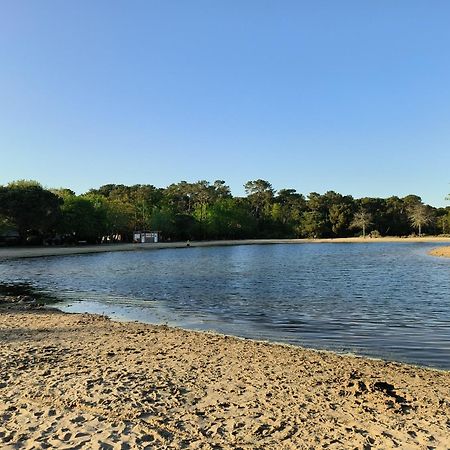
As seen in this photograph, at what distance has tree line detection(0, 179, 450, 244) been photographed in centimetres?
7719

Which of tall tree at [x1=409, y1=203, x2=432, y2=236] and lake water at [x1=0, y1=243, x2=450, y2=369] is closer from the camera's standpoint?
lake water at [x1=0, y1=243, x2=450, y2=369]

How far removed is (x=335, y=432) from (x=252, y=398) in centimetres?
158

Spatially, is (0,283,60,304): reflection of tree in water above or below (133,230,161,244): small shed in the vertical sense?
below

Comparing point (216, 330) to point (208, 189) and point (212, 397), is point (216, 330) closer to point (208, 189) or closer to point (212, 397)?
point (212, 397)

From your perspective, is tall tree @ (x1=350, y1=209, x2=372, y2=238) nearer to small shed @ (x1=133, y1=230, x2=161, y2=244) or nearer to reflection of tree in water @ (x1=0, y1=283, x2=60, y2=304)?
small shed @ (x1=133, y1=230, x2=161, y2=244)

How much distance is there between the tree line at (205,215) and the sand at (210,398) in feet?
225

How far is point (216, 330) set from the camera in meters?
13.2

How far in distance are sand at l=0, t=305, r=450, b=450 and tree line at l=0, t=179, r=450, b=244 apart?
6847cm

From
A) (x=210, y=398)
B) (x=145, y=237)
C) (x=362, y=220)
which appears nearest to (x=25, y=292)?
(x=210, y=398)

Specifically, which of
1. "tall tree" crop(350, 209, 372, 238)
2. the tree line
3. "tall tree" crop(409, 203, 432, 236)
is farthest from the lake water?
"tall tree" crop(409, 203, 432, 236)

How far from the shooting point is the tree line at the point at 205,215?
253 feet

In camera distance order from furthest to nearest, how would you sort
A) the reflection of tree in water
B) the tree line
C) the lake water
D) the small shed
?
the small shed, the tree line, the reflection of tree in water, the lake water

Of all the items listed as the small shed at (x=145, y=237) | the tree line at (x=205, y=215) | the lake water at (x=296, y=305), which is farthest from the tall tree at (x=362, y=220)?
the lake water at (x=296, y=305)

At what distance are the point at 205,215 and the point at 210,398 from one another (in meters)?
116
